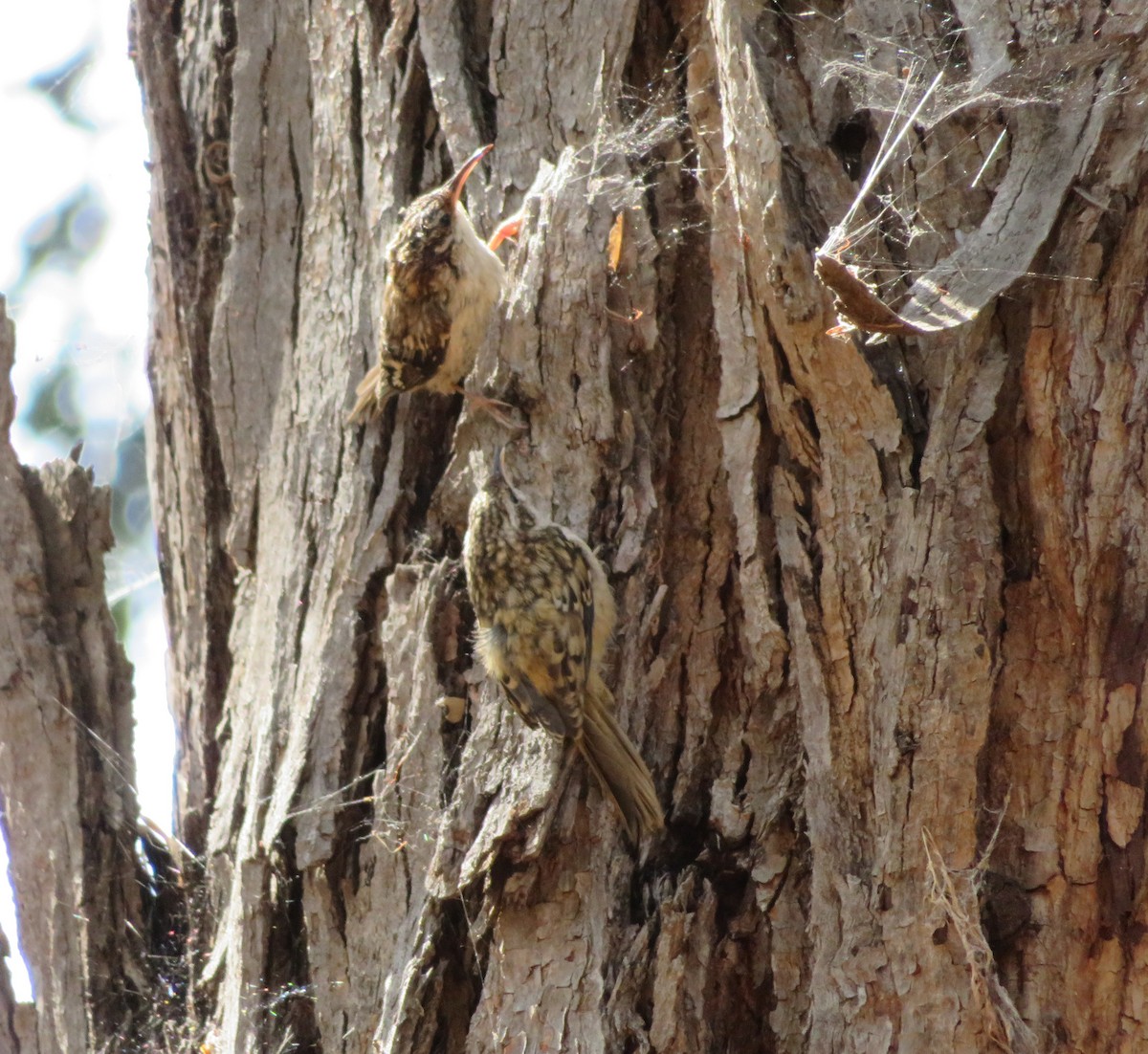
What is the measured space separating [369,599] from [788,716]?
3.45 ft

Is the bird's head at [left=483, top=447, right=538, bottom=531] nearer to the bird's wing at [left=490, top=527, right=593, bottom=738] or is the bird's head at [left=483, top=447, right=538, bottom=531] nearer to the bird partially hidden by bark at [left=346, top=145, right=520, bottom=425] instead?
the bird's wing at [left=490, top=527, right=593, bottom=738]

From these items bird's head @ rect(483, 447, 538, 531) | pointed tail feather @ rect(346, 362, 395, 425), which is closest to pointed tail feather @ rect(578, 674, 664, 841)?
bird's head @ rect(483, 447, 538, 531)

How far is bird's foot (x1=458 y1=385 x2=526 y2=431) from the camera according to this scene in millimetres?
2916

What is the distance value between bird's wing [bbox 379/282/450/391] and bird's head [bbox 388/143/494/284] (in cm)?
8

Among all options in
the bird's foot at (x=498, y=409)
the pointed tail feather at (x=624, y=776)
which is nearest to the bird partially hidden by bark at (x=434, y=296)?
the bird's foot at (x=498, y=409)

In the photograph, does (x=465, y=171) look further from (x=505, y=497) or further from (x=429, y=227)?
(x=505, y=497)

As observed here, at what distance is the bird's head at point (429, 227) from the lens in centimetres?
325

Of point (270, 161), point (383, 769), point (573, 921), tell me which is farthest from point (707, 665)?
point (270, 161)

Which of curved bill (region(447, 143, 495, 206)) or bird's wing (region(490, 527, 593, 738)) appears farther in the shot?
curved bill (region(447, 143, 495, 206))

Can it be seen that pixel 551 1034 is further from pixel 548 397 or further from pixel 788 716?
pixel 548 397

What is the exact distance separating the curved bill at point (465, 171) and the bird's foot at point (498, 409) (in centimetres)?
61

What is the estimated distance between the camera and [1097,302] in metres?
2.21

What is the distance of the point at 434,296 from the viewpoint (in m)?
3.50

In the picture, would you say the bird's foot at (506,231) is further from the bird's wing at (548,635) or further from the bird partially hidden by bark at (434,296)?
the bird's wing at (548,635)
